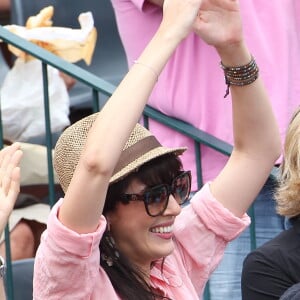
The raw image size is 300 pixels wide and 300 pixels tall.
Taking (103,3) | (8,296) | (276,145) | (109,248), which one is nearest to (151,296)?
(109,248)

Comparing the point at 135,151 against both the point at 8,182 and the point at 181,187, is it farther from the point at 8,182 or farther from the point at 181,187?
the point at 8,182

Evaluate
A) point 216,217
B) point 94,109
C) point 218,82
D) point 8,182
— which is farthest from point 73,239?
point 94,109

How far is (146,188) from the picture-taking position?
290cm

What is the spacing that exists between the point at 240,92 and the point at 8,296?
4.97 ft

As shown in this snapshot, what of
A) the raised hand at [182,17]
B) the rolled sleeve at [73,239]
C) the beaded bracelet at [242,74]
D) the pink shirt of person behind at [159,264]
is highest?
the raised hand at [182,17]

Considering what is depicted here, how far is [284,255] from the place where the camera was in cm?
341

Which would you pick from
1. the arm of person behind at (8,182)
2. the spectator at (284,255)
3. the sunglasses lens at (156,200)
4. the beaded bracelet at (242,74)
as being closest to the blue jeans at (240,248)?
the spectator at (284,255)

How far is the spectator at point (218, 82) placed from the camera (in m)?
3.81

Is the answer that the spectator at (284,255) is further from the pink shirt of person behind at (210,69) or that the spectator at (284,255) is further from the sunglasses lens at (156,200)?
the sunglasses lens at (156,200)

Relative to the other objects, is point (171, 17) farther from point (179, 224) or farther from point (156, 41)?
point (179, 224)

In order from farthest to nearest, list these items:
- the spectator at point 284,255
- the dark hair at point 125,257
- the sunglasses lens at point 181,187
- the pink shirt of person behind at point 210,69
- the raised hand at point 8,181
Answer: the pink shirt of person behind at point 210,69 → the spectator at point 284,255 → the sunglasses lens at point 181,187 → the dark hair at point 125,257 → the raised hand at point 8,181

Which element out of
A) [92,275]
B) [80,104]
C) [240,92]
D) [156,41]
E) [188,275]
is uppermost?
[156,41]

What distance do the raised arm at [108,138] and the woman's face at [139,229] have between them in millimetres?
261

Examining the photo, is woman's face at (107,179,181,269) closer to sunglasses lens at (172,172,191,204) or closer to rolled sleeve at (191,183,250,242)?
sunglasses lens at (172,172,191,204)
